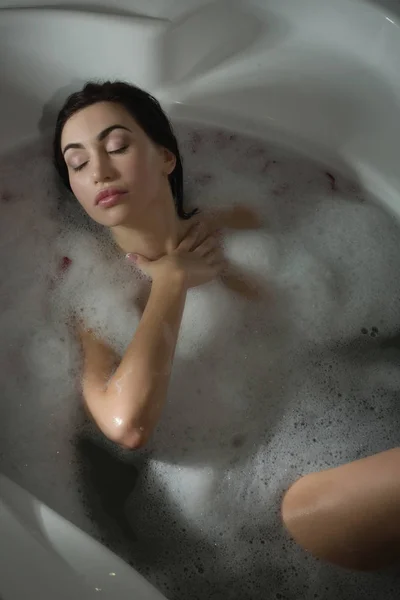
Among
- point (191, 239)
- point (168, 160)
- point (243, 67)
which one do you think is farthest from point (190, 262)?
point (243, 67)

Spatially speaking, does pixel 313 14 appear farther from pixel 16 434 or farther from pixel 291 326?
pixel 16 434

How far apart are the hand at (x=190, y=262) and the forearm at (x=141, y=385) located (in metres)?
0.08

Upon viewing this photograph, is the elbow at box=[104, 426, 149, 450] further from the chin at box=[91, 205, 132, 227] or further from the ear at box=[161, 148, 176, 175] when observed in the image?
the ear at box=[161, 148, 176, 175]

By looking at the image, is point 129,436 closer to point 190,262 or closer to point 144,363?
point 144,363

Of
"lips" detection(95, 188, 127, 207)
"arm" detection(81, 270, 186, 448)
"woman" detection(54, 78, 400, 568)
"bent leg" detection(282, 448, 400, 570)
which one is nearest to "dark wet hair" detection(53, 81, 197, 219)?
"woman" detection(54, 78, 400, 568)

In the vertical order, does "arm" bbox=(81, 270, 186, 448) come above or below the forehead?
below

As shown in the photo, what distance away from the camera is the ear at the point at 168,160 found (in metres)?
0.99

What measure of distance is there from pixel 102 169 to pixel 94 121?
3.0 inches

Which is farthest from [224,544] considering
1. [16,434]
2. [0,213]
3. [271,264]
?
[0,213]

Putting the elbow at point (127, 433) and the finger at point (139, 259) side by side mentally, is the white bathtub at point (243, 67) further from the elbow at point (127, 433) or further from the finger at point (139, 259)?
the elbow at point (127, 433)

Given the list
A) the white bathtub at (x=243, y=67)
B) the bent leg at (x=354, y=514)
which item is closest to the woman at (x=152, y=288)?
the bent leg at (x=354, y=514)

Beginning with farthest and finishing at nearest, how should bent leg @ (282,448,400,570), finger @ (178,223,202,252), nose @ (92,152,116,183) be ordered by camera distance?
1. finger @ (178,223,202,252)
2. nose @ (92,152,116,183)
3. bent leg @ (282,448,400,570)

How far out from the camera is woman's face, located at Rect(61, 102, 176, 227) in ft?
2.96

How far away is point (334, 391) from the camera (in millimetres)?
1049
